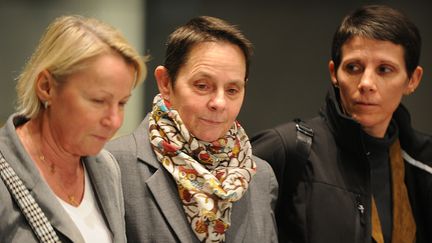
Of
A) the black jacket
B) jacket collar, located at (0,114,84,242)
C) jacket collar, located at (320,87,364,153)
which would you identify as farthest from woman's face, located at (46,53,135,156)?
jacket collar, located at (320,87,364,153)

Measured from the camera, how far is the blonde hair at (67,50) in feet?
5.58

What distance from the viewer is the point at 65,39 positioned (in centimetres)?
173

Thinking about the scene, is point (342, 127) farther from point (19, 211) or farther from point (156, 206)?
point (19, 211)

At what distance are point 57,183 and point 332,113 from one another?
1.19 metres

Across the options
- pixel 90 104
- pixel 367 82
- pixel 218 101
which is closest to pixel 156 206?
pixel 218 101

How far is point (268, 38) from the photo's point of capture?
402cm

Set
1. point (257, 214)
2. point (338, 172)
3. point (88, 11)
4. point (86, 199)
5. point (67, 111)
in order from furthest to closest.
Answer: point (88, 11), point (338, 172), point (257, 214), point (86, 199), point (67, 111)

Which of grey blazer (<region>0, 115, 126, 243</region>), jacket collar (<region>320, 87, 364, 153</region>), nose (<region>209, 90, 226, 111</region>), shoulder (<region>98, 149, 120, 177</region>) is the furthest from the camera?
jacket collar (<region>320, 87, 364, 153</region>)

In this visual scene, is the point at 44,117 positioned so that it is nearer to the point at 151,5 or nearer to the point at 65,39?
the point at 65,39

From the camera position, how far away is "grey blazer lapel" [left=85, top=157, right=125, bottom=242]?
1.89 m

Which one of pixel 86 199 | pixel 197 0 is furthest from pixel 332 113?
pixel 197 0

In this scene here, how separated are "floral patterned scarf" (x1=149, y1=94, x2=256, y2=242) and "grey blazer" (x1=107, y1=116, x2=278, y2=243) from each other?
3 cm

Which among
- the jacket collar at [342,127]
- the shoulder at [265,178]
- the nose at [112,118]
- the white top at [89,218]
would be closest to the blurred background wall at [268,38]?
the jacket collar at [342,127]

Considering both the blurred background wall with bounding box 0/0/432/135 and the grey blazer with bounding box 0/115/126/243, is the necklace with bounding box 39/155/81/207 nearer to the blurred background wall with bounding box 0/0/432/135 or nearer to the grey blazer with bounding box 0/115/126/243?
the grey blazer with bounding box 0/115/126/243
